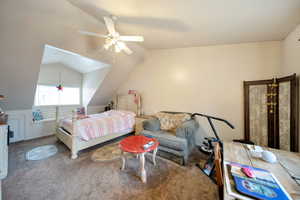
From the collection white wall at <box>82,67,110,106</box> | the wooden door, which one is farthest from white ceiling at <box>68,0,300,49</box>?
white wall at <box>82,67,110,106</box>

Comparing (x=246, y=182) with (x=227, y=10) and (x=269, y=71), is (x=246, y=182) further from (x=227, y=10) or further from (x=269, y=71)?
(x=269, y=71)

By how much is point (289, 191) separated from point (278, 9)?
7.31 ft

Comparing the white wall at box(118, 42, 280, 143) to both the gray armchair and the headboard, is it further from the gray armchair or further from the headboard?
the gray armchair

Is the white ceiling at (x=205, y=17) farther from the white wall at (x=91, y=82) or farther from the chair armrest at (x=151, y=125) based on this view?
the chair armrest at (x=151, y=125)

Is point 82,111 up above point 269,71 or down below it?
below

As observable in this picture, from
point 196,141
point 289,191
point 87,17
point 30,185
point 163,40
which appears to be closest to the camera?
point 289,191

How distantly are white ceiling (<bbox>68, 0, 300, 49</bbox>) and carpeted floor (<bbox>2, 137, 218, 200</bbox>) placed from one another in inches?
104

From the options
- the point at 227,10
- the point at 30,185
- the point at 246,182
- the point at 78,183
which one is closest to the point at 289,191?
the point at 246,182

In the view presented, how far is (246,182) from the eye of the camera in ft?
2.72

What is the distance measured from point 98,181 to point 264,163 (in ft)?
7.06

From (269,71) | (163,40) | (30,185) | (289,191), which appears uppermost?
(163,40)

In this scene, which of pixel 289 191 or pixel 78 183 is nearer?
pixel 289 191

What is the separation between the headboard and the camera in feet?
13.3

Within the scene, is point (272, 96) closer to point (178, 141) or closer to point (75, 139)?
point (178, 141)
